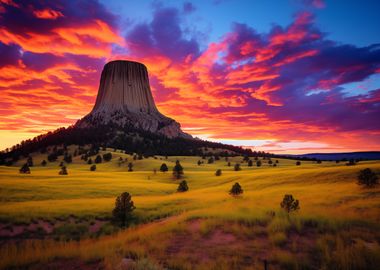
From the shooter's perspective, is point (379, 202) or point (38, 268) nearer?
point (38, 268)

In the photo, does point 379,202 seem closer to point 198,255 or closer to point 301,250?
point 301,250

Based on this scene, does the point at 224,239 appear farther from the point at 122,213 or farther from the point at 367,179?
the point at 367,179

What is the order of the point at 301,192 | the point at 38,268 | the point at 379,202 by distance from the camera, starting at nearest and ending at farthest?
the point at 38,268 → the point at 379,202 → the point at 301,192

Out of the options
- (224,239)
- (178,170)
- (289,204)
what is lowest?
(224,239)

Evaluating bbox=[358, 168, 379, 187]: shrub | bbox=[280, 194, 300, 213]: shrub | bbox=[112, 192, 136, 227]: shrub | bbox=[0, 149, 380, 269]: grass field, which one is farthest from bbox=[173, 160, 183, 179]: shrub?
bbox=[280, 194, 300, 213]: shrub

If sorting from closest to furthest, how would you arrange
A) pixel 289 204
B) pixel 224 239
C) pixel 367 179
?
pixel 224 239
pixel 289 204
pixel 367 179

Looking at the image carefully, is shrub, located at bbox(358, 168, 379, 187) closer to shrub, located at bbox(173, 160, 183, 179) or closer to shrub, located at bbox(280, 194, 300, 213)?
shrub, located at bbox(280, 194, 300, 213)

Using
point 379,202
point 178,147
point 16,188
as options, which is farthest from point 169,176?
point 178,147

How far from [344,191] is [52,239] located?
95.8 feet

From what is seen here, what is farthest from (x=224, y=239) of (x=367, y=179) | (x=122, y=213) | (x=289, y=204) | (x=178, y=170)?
(x=178, y=170)

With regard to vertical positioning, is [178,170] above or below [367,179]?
below

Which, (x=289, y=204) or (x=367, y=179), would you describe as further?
(x=367, y=179)

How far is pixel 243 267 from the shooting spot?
11.1 metres

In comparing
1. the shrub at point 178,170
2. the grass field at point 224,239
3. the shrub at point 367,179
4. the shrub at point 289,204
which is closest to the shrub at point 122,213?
the grass field at point 224,239
